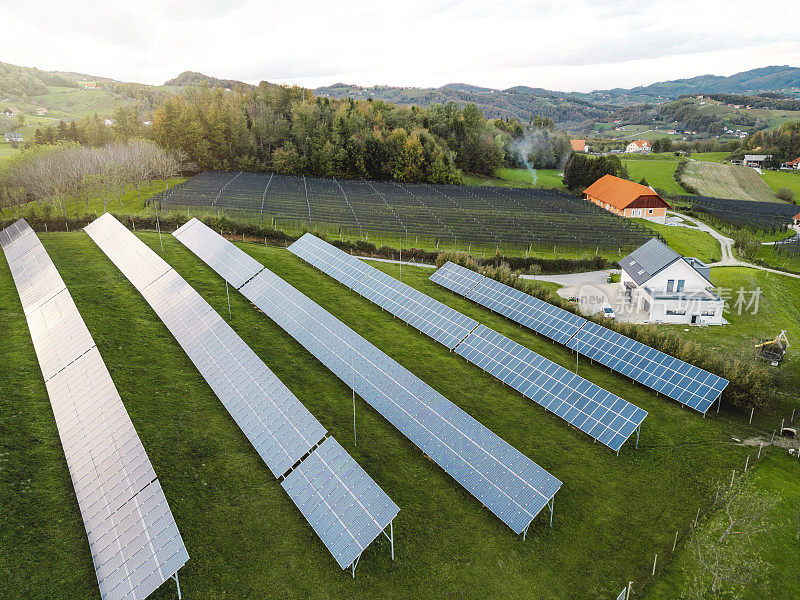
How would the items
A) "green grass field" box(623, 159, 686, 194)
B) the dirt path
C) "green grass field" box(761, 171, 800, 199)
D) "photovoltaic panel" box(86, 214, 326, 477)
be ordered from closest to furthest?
"photovoltaic panel" box(86, 214, 326, 477), the dirt path, "green grass field" box(623, 159, 686, 194), "green grass field" box(761, 171, 800, 199)

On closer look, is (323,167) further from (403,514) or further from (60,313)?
(403,514)

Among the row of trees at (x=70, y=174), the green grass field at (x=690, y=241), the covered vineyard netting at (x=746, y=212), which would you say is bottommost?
the covered vineyard netting at (x=746, y=212)

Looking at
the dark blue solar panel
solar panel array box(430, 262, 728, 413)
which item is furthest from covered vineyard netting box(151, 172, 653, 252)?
the dark blue solar panel

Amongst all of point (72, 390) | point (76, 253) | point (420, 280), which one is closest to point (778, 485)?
point (420, 280)

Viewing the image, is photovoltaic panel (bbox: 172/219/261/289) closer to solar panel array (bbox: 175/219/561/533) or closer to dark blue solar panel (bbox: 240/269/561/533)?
solar panel array (bbox: 175/219/561/533)

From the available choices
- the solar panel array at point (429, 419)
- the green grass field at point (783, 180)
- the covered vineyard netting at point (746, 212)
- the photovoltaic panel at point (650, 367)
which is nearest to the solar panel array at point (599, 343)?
the photovoltaic panel at point (650, 367)

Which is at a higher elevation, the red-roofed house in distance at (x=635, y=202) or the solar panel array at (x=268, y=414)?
the solar panel array at (x=268, y=414)

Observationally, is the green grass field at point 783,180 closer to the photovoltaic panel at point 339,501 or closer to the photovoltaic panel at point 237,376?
the photovoltaic panel at point 237,376
